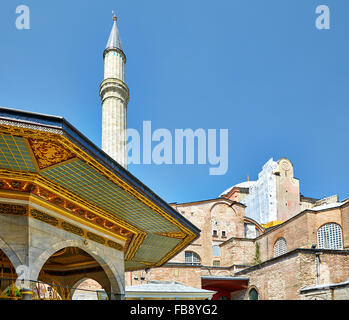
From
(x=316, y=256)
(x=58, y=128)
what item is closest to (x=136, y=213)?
A: (x=58, y=128)

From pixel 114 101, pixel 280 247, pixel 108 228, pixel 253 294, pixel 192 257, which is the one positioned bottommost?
pixel 253 294

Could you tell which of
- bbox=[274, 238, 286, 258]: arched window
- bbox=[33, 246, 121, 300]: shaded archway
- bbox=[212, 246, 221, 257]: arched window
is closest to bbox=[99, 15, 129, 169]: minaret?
bbox=[33, 246, 121, 300]: shaded archway

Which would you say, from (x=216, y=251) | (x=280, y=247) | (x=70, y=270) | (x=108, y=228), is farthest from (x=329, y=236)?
(x=108, y=228)

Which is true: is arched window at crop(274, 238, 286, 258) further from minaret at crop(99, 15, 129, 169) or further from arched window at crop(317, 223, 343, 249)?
minaret at crop(99, 15, 129, 169)

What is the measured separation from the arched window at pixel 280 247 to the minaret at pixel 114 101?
1342cm

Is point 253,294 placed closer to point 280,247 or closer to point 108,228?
point 280,247

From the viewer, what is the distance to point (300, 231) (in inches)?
1009

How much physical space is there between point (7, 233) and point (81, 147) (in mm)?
2163

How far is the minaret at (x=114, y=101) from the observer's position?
21.6 m

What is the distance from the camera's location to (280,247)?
27.5 meters

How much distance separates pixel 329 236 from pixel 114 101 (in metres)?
17.2

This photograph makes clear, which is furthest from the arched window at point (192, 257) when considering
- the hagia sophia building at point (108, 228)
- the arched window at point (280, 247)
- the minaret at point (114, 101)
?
the minaret at point (114, 101)

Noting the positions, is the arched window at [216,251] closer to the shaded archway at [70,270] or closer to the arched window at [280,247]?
the arched window at [280,247]

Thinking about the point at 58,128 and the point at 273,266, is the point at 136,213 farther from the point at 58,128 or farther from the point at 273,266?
the point at 273,266
